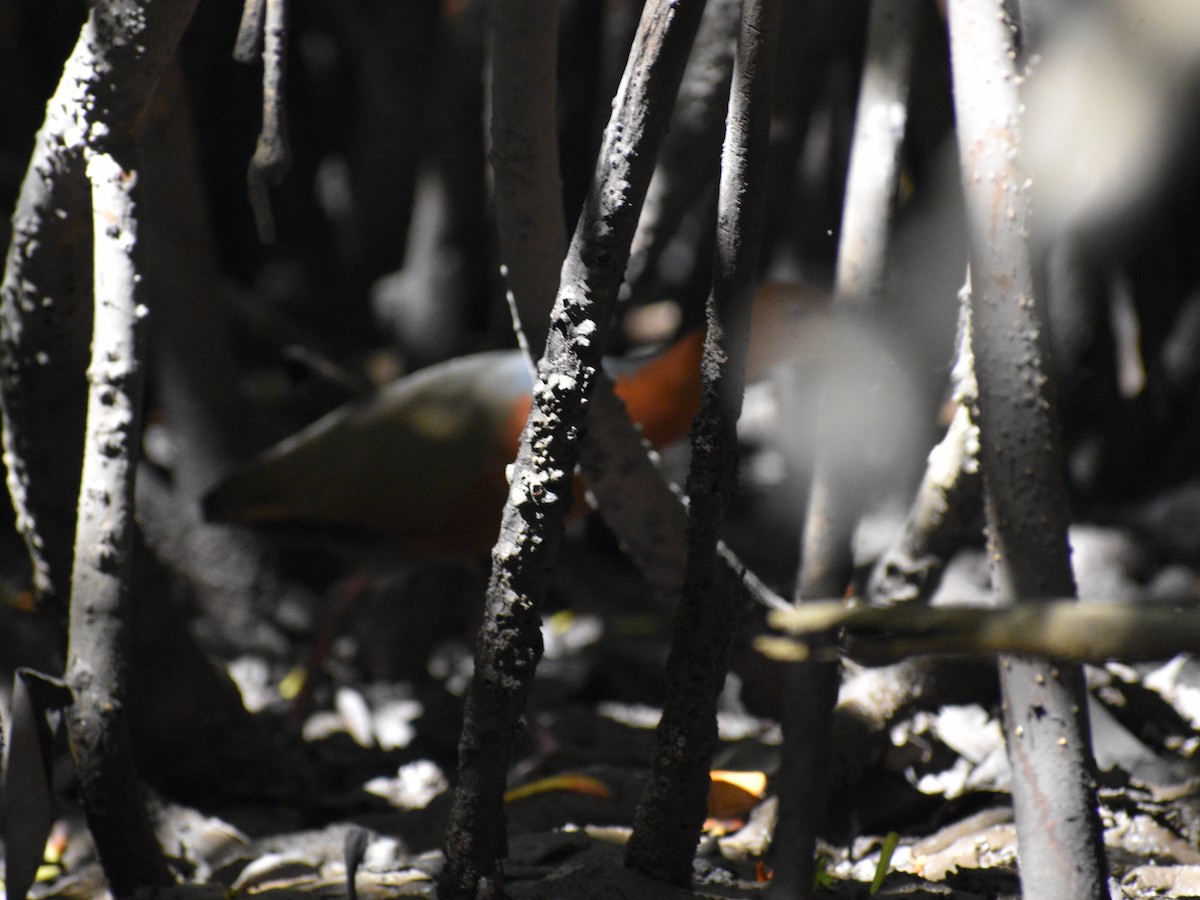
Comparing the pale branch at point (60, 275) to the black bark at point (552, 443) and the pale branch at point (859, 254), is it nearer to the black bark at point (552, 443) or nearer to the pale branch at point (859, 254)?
the black bark at point (552, 443)

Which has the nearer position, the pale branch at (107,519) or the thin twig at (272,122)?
the thin twig at (272,122)

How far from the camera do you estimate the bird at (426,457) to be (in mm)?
2973

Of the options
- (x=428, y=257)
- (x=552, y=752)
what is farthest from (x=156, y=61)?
(x=428, y=257)

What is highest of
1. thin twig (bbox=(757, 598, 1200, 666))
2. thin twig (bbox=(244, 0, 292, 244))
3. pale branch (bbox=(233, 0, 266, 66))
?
pale branch (bbox=(233, 0, 266, 66))

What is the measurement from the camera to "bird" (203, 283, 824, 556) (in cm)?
297

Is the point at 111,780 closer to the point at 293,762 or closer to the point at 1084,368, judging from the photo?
the point at 293,762

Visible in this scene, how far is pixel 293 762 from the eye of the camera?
230 centimetres

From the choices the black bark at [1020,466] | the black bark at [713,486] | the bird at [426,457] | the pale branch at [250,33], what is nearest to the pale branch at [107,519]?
the pale branch at [250,33]

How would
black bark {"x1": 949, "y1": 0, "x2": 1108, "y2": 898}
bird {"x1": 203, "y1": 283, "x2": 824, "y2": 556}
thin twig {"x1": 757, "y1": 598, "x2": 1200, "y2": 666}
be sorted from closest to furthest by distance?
1. thin twig {"x1": 757, "y1": 598, "x2": 1200, "y2": 666}
2. black bark {"x1": 949, "y1": 0, "x2": 1108, "y2": 898}
3. bird {"x1": 203, "y1": 283, "x2": 824, "y2": 556}

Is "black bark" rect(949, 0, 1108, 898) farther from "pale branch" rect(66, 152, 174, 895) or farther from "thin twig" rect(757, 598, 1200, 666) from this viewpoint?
"pale branch" rect(66, 152, 174, 895)

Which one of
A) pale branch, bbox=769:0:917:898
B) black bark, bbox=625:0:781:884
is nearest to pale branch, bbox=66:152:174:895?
black bark, bbox=625:0:781:884

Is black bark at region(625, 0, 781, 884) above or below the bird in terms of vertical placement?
below

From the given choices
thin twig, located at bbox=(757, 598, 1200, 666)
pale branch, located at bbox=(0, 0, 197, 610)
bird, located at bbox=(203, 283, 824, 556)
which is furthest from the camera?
bird, located at bbox=(203, 283, 824, 556)

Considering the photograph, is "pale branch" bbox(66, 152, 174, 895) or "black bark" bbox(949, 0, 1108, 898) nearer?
"black bark" bbox(949, 0, 1108, 898)
